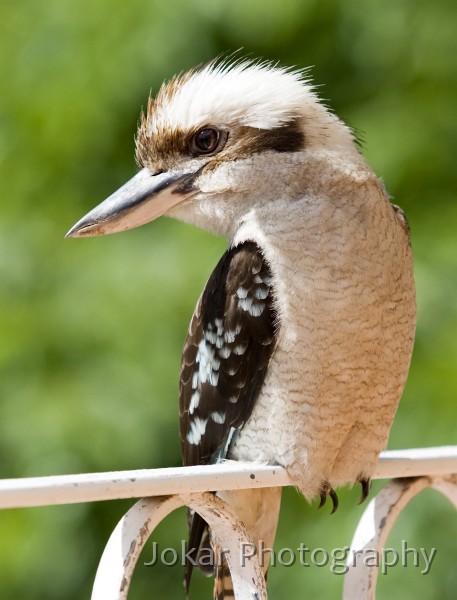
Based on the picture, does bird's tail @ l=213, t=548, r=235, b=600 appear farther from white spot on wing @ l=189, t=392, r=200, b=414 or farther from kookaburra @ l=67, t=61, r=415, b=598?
white spot on wing @ l=189, t=392, r=200, b=414

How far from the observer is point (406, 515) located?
8.46 feet

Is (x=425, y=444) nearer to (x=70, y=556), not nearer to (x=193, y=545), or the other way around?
(x=193, y=545)

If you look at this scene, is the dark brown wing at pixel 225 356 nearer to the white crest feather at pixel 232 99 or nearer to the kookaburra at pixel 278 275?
the kookaburra at pixel 278 275

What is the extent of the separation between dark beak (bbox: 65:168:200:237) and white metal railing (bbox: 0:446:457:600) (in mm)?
525

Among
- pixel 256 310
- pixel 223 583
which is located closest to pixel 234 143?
pixel 256 310

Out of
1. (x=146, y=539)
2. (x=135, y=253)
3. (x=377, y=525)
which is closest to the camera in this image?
(x=146, y=539)

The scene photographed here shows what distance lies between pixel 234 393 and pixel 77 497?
801 mm

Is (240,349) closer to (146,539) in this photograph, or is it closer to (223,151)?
(223,151)

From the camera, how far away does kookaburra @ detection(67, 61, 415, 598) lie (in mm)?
1815

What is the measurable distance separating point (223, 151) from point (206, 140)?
0.15ft

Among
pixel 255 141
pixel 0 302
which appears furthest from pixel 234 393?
pixel 0 302

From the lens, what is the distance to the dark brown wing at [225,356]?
6.15ft

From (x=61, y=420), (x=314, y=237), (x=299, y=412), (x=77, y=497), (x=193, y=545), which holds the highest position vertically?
(x=61, y=420)

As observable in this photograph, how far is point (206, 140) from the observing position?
6.43 feet
